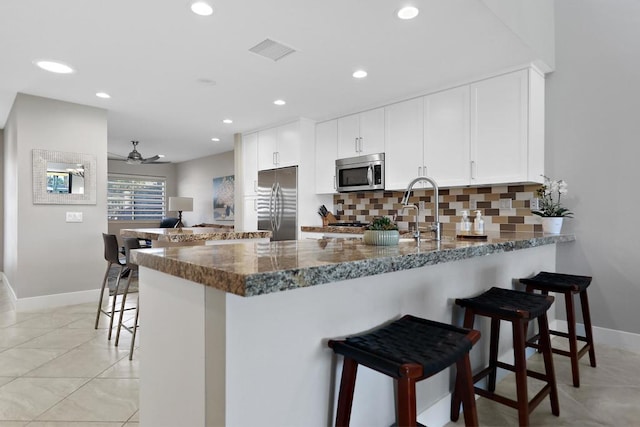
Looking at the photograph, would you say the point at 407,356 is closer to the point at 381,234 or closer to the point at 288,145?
the point at 381,234

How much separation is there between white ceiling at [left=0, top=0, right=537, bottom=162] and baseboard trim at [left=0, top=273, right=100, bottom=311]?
2.24 meters

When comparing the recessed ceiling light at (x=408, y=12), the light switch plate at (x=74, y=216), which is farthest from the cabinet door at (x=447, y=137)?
the light switch plate at (x=74, y=216)

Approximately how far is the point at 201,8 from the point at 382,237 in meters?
1.78

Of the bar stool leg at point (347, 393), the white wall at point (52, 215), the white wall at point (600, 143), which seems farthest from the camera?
the white wall at point (52, 215)

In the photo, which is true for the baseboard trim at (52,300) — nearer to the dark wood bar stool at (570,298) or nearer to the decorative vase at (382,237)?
the decorative vase at (382,237)

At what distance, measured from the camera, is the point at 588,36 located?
3029mm

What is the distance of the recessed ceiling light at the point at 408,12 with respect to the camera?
2199mm

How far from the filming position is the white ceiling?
7.39ft

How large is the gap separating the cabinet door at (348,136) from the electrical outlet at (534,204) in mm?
1885

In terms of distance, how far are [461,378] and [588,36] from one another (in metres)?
3.24

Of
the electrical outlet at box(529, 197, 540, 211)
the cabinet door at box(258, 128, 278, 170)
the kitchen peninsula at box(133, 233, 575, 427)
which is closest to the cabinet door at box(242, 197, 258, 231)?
the cabinet door at box(258, 128, 278, 170)

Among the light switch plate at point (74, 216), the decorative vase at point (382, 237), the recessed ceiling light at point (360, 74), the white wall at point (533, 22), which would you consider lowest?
the decorative vase at point (382, 237)

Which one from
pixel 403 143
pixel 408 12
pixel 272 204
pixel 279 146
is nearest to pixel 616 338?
pixel 403 143

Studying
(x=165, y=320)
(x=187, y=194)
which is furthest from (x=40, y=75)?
(x=187, y=194)
